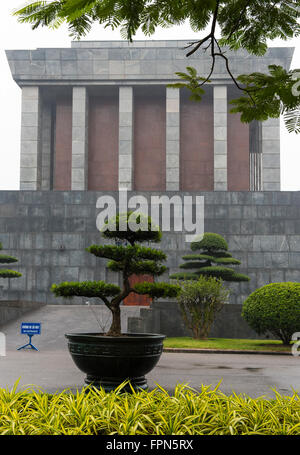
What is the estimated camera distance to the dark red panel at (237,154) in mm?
42969

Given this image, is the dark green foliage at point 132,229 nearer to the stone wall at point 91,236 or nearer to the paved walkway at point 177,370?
the paved walkway at point 177,370

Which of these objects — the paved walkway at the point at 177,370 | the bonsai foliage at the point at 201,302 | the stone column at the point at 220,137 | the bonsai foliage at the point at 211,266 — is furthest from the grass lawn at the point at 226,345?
the stone column at the point at 220,137

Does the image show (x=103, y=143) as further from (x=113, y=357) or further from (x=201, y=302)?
(x=113, y=357)

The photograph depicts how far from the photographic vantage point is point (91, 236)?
114 ft

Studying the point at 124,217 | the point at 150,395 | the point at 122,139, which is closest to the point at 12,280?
the point at 122,139

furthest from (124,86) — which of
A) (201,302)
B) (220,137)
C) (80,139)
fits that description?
(201,302)

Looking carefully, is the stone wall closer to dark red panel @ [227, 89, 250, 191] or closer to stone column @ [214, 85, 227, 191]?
stone column @ [214, 85, 227, 191]

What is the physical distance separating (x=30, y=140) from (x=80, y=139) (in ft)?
11.5

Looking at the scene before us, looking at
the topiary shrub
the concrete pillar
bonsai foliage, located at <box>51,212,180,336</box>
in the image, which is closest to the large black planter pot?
bonsai foliage, located at <box>51,212,180,336</box>

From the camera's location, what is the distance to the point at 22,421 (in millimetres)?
5535

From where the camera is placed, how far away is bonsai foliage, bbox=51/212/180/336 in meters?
10.7

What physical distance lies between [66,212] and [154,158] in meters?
10.3

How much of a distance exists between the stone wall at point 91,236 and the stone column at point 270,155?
538cm

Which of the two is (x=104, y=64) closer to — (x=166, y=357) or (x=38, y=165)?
(x=38, y=165)
